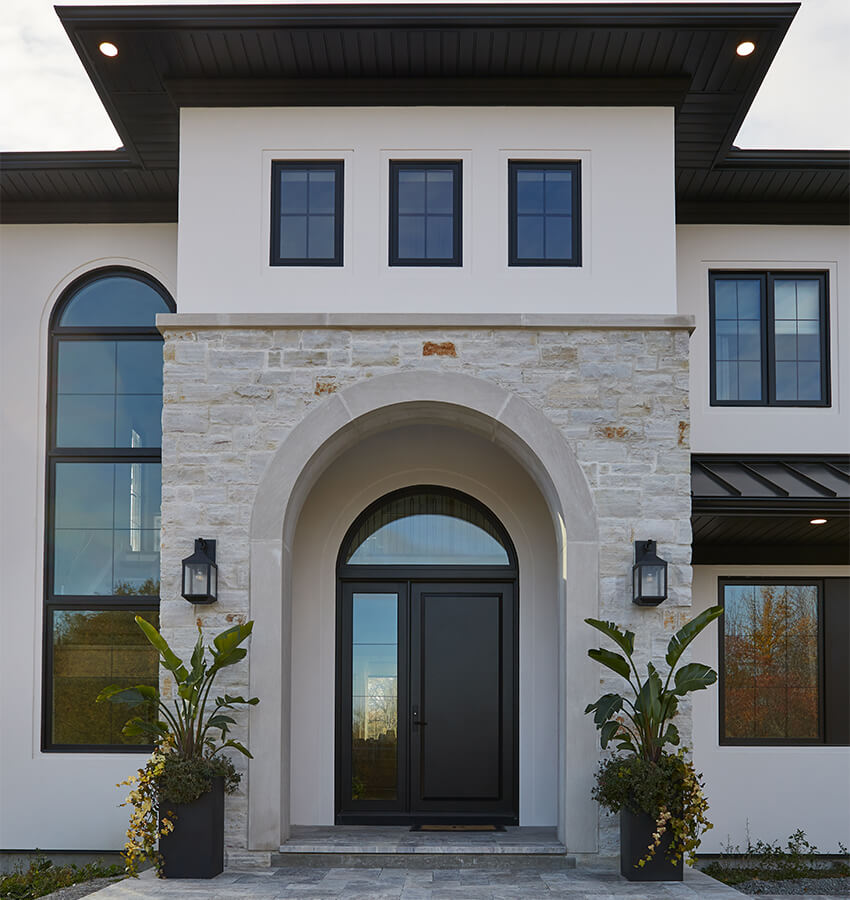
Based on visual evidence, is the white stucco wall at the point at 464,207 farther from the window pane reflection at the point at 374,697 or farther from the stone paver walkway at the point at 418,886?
the stone paver walkway at the point at 418,886

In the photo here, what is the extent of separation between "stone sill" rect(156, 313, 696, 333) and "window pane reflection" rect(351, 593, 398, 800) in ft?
9.69

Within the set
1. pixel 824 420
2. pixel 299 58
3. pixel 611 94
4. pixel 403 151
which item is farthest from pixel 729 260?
pixel 299 58

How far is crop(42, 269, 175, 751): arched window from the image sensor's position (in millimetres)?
10891

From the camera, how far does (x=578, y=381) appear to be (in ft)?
30.2

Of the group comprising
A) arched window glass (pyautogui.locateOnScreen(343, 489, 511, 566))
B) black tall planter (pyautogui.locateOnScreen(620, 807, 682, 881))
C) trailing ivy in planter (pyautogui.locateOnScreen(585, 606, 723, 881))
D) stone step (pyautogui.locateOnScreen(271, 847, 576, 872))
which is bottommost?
stone step (pyautogui.locateOnScreen(271, 847, 576, 872))

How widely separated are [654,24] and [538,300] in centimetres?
234

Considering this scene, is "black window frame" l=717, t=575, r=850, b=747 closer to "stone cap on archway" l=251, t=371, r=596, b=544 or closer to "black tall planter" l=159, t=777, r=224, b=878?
"stone cap on archway" l=251, t=371, r=596, b=544

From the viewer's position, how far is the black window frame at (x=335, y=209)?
9.44m

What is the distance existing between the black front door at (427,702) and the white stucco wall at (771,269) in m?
2.81

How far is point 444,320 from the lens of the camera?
920 centimetres

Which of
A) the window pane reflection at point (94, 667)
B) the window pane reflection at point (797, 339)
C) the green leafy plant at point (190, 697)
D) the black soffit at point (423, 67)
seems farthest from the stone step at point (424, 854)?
the black soffit at point (423, 67)

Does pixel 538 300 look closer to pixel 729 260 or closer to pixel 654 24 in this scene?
pixel 654 24

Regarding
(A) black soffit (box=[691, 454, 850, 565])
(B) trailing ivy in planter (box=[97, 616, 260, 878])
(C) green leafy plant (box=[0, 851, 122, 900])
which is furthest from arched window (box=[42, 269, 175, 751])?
(A) black soffit (box=[691, 454, 850, 565])

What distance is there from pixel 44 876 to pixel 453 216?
6.96 metres
